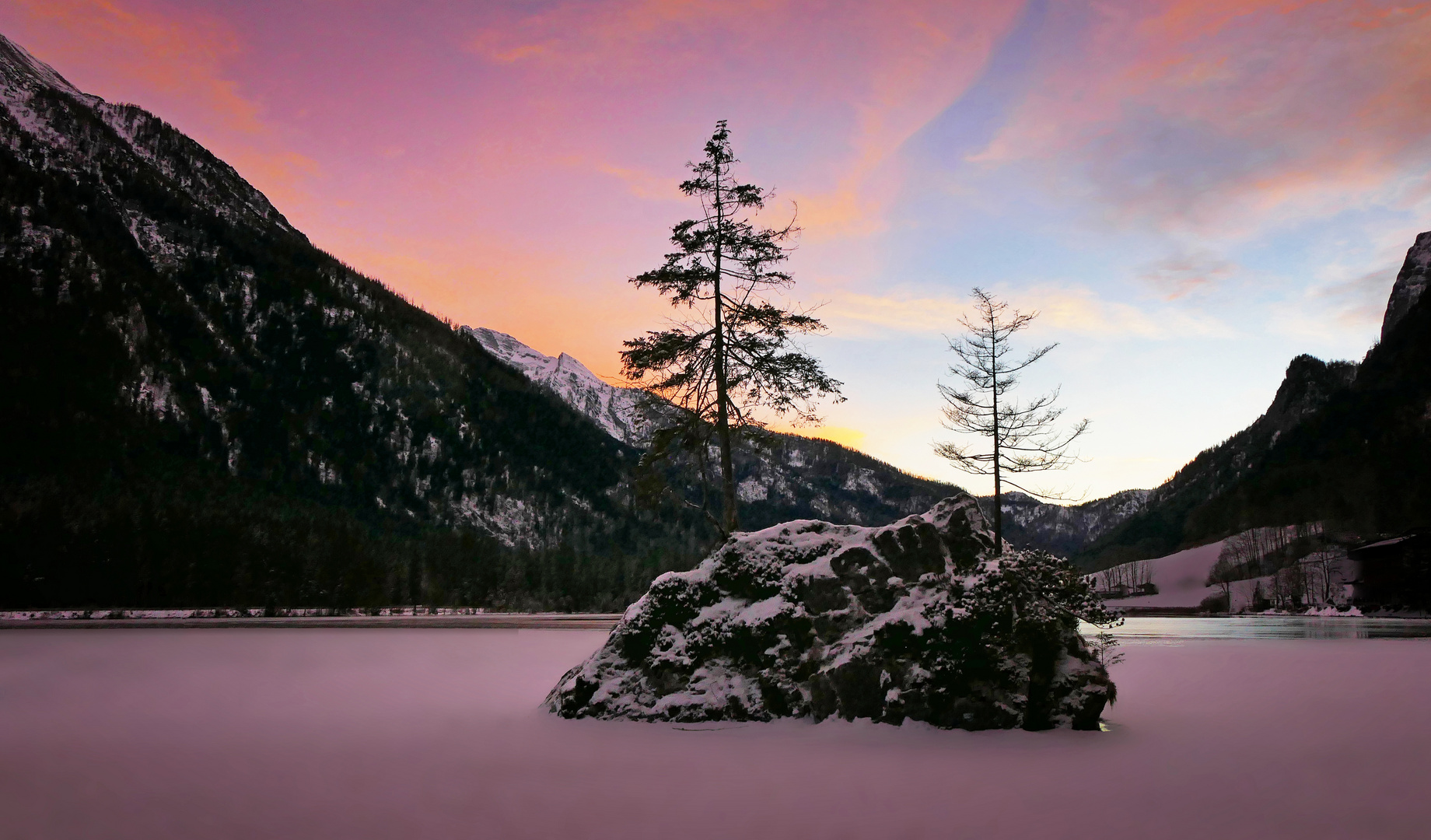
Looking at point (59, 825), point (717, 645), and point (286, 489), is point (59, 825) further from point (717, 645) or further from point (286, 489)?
point (286, 489)

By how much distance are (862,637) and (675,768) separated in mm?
3964

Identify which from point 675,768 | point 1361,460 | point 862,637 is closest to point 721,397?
point 862,637

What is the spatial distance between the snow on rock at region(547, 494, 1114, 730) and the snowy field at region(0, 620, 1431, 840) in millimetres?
546

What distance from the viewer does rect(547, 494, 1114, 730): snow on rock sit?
1153 cm

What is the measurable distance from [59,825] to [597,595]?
13320 cm

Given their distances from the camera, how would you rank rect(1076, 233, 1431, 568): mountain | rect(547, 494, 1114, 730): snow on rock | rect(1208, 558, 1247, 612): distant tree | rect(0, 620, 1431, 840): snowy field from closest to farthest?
rect(0, 620, 1431, 840): snowy field, rect(547, 494, 1114, 730): snow on rock, rect(1076, 233, 1431, 568): mountain, rect(1208, 558, 1247, 612): distant tree

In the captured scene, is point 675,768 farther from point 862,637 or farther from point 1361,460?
point 1361,460

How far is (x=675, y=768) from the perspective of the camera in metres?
9.34

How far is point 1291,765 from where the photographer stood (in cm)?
909

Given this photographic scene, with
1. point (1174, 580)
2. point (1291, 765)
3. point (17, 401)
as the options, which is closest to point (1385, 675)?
point (1291, 765)

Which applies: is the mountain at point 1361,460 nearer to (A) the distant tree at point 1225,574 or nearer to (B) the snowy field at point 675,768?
(A) the distant tree at point 1225,574

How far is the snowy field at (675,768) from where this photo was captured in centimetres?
698

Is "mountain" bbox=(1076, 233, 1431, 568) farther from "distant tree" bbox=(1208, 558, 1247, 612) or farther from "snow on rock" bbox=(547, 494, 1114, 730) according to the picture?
"snow on rock" bbox=(547, 494, 1114, 730)

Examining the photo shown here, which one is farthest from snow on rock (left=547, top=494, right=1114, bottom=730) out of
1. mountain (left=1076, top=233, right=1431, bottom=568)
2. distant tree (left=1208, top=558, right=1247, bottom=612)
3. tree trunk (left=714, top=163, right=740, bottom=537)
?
distant tree (left=1208, top=558, right=1247, bottom=612)
